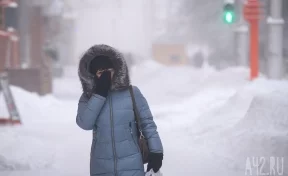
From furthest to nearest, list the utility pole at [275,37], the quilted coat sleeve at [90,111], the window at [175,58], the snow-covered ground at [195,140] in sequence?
1. the window at [175,58]
2. the utility pole at [275,37]
3. the snow-covered ground at [195,140]
4. the quilted coat sleeve at [90,111]

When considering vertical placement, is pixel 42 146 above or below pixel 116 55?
below

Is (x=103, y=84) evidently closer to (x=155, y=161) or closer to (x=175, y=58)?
(x=155, y=161)

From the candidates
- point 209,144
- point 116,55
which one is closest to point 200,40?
point 209,144

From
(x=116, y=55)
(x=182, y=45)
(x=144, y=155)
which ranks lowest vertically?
(x=182, y=45)

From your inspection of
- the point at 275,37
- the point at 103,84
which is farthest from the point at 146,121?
the point at 275,37

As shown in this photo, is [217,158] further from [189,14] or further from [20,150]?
[189,14]

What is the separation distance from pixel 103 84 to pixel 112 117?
0.95ft

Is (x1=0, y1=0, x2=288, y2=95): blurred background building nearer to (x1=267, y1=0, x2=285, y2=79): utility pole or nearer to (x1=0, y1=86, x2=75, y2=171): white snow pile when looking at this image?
(x1=0, y1=86, x2=75, y2=171): white snow pile

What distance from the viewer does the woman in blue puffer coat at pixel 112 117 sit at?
4.25 meters

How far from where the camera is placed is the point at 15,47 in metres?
26.2

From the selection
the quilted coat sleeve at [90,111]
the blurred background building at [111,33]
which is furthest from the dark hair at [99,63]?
the blurred background building at [111,33]

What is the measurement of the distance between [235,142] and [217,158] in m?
0.60

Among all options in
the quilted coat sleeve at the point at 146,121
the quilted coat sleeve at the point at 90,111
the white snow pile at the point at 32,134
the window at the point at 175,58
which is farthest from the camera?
the window at the point at 175,58

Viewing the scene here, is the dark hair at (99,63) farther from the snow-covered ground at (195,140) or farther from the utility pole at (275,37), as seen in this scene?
the utility pole at (275,37)
